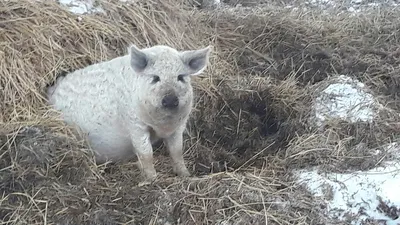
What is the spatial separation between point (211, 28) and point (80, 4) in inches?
62.0

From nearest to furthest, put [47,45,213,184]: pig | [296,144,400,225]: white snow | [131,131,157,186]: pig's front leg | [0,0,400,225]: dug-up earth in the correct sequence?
[296,144,400,225]: white snow → [0,0,400,225]: dug-up earth → [47,45,213,184]: pig → [131,131,157,186]: pig's front leg

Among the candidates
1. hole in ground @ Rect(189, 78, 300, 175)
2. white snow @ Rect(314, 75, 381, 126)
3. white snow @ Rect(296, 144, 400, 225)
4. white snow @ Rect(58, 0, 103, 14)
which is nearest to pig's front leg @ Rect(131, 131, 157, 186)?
hole in ground @ Rect(189, 78, 300, 175)

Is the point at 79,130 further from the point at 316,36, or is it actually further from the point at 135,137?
the point at 316,36

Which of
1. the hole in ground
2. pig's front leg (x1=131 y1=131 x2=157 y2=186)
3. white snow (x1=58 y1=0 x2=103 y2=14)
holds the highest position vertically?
white snow (x1=58 y1=0 x2=103 y2=14)

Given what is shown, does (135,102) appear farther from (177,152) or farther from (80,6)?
(80,6)

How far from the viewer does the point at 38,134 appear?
489 cm

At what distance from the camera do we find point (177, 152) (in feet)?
17.3

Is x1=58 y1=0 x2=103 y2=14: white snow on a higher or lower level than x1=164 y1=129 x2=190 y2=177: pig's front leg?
higher

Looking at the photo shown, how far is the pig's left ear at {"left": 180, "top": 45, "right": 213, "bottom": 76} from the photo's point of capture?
4.90m

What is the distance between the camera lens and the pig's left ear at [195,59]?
16.1 ft

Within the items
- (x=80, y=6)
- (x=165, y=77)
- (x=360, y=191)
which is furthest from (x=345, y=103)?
(x=80, y=6)

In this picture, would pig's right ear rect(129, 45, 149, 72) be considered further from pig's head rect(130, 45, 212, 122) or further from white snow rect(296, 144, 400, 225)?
white snow rect(296, 144, 400, 225)

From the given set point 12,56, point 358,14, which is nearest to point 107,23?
point 12,56

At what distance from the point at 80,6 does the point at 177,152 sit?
1970 mm
